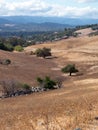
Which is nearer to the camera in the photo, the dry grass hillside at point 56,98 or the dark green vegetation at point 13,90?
the dry grass hillside at point 56,98

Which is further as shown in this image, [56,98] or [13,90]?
[13,90]

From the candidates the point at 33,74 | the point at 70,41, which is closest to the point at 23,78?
the point at 33,74

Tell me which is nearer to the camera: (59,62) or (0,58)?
(0,58)

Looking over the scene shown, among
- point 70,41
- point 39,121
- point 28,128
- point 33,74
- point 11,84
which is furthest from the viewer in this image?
point 70,41

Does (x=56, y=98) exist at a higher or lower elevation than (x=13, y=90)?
higher

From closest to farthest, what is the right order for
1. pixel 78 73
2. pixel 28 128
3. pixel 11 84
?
1. pixel 28 128
2. pixel 11 84
3. pixel 78 73

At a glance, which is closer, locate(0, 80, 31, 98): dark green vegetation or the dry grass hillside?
the dry grass hillside

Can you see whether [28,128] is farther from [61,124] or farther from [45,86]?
[45,86]

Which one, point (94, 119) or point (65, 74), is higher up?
point (94, 119)
